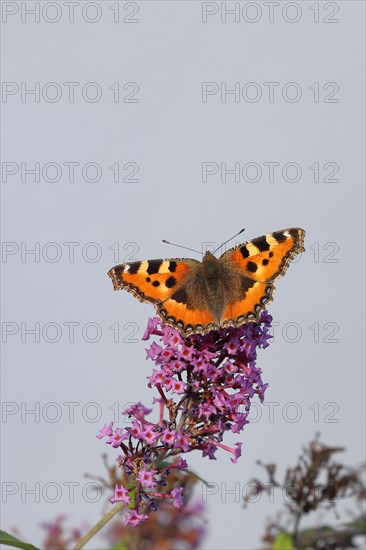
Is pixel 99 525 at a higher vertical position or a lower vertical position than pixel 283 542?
higher

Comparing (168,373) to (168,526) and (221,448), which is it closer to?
(221,448)

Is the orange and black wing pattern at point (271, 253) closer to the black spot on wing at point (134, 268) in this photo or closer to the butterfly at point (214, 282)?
the butterfly at point (214, 282)

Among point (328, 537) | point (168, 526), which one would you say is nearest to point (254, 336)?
point (328, 537)

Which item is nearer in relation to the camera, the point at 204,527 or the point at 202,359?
the point at 202,359

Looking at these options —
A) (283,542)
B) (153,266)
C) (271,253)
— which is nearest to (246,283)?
(271,253)

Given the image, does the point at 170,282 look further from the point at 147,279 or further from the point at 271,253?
the point at 271,253

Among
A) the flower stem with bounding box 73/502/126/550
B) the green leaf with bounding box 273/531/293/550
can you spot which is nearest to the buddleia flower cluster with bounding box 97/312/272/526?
the flower stem with bounding box 73/502/126/550
